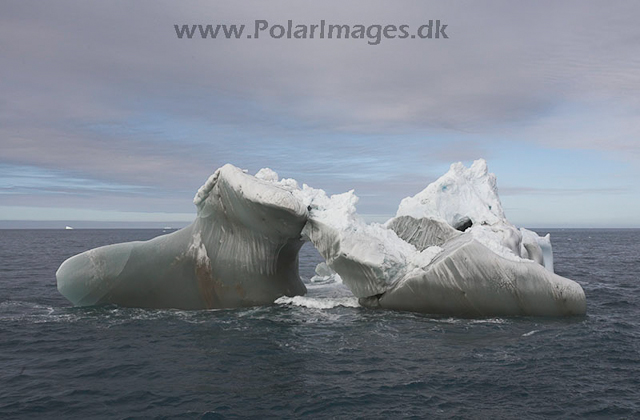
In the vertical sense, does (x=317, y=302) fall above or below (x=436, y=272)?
below

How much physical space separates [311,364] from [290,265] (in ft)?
37.0

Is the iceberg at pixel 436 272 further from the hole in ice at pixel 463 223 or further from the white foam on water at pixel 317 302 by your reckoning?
the hole in ice at pixel 463 223

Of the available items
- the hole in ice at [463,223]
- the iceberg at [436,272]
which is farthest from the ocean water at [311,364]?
the hole in ice at [463,223]

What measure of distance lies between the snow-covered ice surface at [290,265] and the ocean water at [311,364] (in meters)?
0.85

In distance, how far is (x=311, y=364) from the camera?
1491 cm

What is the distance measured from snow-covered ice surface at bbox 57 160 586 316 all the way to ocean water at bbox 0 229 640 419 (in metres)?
0.85

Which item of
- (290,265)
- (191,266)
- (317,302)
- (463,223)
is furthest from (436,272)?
(463,223)

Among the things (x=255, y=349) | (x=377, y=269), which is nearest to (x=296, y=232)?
(x=377, y=269)

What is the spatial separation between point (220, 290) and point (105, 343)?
6774mm

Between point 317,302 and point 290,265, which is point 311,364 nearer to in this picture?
point 317,302

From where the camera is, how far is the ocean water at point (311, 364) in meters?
11.8

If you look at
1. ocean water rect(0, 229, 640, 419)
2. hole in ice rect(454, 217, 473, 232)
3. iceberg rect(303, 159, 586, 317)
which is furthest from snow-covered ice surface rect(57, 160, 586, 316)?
hole in ice rect(454, 217, 473, 232)

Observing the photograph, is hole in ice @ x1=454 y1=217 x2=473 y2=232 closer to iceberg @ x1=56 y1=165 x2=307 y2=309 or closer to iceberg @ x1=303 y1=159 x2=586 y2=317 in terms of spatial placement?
iceberg @ x1=303 y1=159 x2=586 y2=317

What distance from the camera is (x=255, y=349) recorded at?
16.3m
